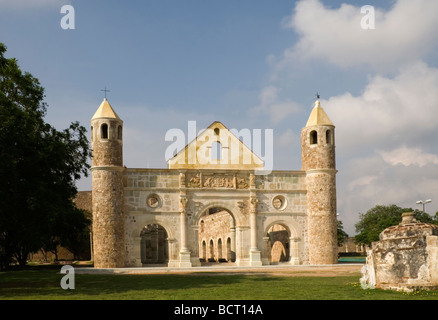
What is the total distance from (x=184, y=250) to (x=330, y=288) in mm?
15193

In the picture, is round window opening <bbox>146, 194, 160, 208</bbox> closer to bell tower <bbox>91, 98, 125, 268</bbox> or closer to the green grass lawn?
bell tower <bbox>91, 98, 125, 268</bbox>

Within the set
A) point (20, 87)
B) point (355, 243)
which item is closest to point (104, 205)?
point (20, 87)

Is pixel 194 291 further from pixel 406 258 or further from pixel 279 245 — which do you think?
pixel 279 245

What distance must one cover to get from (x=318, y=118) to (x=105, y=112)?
40.8 ft

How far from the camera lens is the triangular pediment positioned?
32.0 metres

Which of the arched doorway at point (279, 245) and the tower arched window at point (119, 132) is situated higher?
the tower arched window at point (119, 132)

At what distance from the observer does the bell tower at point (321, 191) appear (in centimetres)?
3139

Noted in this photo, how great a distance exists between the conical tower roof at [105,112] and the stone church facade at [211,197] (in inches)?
2.3

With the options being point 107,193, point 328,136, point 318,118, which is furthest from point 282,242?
point 107,193

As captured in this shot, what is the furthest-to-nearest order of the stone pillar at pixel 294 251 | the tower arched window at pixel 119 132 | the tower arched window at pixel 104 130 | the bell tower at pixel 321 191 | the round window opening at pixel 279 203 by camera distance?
the round window opening at pixel 279 203
the stone pillar at pixel 294 251
the bell tower at pixel 321 191
the tower arched window at pixel 119 132
the tower arched window at pixel 104 130

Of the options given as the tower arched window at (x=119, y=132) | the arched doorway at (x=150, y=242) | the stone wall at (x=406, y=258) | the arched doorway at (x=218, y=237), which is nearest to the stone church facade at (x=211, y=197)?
the tower arched window at (x=119, y=132)

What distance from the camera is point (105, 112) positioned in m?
30.2

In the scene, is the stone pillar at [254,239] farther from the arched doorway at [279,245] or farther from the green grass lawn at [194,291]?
the green grass lawn at [194,291]
